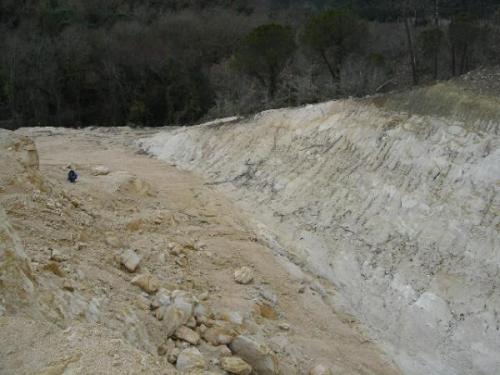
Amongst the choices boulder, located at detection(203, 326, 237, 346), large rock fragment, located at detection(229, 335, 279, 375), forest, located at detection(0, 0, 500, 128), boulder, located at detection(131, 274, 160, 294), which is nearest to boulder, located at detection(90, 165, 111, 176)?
forest, located at detection(0, 0, 500, 128)

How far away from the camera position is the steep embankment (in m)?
7.93

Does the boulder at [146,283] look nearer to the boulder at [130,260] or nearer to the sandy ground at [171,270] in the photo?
the sandy ground at [171,270]

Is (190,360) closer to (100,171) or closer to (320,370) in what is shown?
(320,370)

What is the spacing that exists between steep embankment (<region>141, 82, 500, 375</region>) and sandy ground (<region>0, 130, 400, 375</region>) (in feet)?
1.94

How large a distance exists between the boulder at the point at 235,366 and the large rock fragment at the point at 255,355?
201 mm

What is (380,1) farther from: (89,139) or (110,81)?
(89,139)

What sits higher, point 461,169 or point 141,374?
point 141,374

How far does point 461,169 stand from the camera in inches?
372

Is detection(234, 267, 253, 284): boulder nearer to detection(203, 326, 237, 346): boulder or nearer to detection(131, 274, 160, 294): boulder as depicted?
detection(131, 274, 160, 294): boulder

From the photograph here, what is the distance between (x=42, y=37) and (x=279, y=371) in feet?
97.0

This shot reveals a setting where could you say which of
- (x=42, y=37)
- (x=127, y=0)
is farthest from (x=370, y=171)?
(x=127, y=0)

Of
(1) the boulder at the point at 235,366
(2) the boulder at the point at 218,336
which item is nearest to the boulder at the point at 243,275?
(2) the boulder at the point at 218,336

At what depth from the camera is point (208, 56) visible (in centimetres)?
2977

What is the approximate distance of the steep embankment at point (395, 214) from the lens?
793 cm
